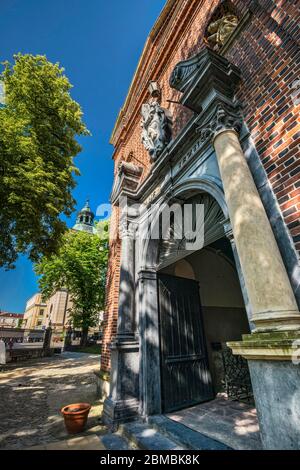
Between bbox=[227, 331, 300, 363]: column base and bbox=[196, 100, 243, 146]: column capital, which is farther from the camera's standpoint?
bbox=[196, 100, 243, 146]: column capital

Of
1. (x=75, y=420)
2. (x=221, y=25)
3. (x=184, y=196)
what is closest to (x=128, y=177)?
(x=184, y=196)

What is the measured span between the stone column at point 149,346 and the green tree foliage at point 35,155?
4.18 metres

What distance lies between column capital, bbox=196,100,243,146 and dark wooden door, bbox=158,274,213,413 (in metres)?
3.28

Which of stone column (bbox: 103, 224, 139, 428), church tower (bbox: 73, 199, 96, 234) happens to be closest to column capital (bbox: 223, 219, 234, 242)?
stone column (bbox: 103, 224, 139, 428)

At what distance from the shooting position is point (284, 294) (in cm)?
210

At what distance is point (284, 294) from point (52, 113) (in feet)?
31.3

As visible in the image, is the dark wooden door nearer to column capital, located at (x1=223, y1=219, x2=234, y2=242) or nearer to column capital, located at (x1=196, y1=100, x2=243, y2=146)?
column capital, located at (x1=223, y1=219, x2=234, y2=242)

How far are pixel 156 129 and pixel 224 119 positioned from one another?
8.81 ft

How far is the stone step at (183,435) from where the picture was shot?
286cm

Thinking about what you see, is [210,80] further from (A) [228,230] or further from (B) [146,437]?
(B) [146,437]

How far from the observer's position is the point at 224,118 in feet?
10.7

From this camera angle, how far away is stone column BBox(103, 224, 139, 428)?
4078 mm
